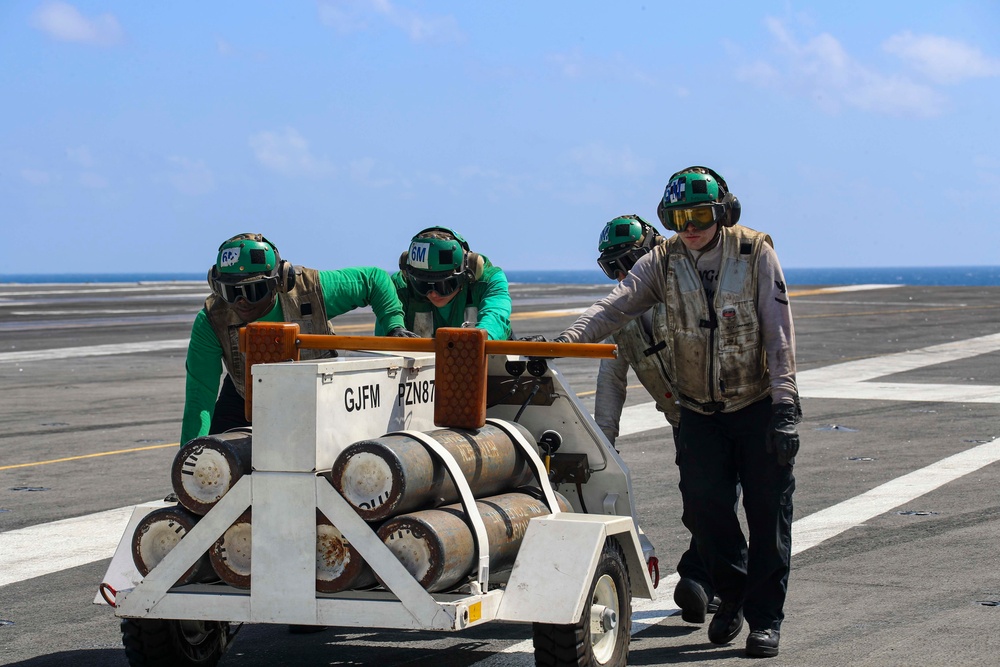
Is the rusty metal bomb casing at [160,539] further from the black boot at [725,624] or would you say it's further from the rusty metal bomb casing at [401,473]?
the black boot at [725,624]

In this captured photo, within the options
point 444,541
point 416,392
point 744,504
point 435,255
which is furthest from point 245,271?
point 744,504

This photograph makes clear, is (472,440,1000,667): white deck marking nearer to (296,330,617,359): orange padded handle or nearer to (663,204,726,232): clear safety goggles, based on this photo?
(296,330,617,359): orange padded handle

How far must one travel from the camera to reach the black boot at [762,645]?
5941 millimetres

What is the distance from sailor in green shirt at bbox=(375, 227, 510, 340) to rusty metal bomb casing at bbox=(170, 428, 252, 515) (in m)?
1.75

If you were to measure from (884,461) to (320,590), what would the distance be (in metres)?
8.20

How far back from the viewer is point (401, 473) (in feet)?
15.4

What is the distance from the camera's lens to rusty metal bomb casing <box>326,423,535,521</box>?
4.70m

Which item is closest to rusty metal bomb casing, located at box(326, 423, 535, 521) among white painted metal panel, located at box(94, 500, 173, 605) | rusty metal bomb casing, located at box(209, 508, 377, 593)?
rusty metal bomb casing, located at box(209, 508, 377, 593)

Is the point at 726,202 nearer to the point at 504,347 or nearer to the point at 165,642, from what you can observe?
the point at 504,347

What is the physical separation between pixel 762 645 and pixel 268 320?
9.60 feet

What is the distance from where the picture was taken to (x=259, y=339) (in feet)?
17.5

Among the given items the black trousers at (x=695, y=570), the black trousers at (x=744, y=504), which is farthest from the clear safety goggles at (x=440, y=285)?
the black trousers at (x=695, y=570)

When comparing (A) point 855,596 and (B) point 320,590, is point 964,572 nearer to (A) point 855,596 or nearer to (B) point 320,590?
(A) point 855,596

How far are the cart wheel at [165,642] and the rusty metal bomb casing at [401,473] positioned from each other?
1.07 meters
